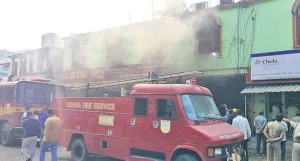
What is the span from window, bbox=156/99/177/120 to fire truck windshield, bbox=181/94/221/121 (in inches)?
11.1

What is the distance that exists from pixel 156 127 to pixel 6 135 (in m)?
7.34

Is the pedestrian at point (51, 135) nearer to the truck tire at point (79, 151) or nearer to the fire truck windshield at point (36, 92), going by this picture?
the truck tire at point (79, 151)

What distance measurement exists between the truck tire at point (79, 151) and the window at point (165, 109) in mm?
2922

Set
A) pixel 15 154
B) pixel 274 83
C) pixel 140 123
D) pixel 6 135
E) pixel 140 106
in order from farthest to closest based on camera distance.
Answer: pixel 6 135, pixel 274 83, pixel 15 154, pixel 140 106, pixel 140 123

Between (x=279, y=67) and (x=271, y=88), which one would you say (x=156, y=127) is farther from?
(x=279, y=67)

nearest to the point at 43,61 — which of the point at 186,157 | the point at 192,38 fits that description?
the point at 192,38

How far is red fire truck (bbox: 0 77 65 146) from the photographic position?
424 inches

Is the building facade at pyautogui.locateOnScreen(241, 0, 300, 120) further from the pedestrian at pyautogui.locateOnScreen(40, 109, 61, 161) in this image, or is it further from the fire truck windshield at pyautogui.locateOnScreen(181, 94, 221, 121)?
the pedestrian at pyautogui.locateOnScreen(40, 109, 61, 161)

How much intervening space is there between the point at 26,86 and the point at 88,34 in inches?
233

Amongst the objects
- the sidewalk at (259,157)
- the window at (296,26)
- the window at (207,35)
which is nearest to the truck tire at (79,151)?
the sidewalk at (259,157)

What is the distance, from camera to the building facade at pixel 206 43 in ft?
37.6

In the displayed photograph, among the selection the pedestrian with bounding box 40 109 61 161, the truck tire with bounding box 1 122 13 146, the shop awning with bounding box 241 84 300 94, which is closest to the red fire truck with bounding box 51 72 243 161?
the pedestrian with bounding box 40 109 61 161

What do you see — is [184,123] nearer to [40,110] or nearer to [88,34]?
[40,110]

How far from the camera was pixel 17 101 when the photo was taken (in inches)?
425
